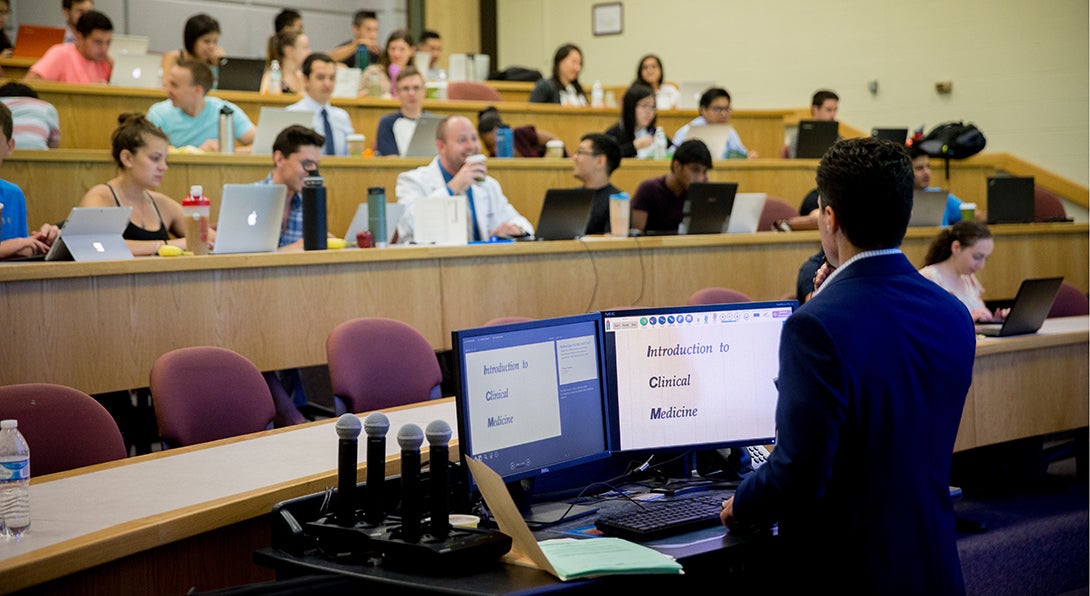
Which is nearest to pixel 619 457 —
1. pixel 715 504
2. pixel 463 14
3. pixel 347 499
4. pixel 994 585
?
pixel 715 504

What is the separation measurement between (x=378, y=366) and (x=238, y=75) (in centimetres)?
421

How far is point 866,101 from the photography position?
368 inches

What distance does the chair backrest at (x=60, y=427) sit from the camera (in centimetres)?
257

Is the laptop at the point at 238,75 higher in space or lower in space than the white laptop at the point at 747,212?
higher

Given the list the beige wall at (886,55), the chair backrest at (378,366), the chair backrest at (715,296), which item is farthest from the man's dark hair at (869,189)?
the beige wall at (886,55)

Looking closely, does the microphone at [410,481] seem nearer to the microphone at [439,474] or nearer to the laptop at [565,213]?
the microphone at [439,474]

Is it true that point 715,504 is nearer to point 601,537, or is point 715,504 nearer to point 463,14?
point 601,537

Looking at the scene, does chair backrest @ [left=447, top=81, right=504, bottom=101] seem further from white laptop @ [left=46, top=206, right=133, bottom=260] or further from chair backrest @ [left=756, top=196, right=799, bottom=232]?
white laptop @ [left=46, top=206, right=133, bottom=260]

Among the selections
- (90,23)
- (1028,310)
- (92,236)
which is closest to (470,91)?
(90,23)

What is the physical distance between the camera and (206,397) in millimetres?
3090

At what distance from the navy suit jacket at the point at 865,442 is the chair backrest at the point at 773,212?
4813 millimetres

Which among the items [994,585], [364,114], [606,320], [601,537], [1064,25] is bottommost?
[994,585]

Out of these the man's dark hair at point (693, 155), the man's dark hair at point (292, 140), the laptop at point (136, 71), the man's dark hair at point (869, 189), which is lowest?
the man's dark hair at point (869, 189)

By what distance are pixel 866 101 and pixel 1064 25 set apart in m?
1.56
